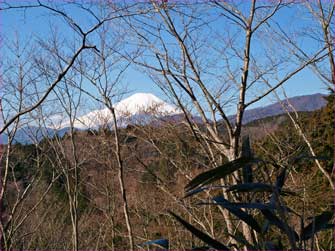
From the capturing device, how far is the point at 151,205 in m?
7.00

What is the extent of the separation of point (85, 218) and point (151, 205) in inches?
57.0

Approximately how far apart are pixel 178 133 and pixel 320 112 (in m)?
4.73

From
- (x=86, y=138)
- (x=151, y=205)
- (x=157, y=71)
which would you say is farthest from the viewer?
(x=151, y=205)

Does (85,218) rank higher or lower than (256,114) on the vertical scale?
lower

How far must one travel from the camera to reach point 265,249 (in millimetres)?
928

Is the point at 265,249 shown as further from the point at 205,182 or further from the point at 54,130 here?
the point at 54,130

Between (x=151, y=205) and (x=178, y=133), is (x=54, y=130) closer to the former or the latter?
(x=178, y=133)

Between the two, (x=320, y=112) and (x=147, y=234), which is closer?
(x=147, y=234)

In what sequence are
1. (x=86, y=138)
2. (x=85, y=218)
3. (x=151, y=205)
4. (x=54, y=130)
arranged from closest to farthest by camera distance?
(x=54, y=130)
(x=86, y=138)
(x=151, y=205)
(x=85, y=218)

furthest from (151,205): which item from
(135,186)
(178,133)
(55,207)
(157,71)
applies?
(157,71)

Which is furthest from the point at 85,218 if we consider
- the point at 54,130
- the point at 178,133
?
the point at 178,133

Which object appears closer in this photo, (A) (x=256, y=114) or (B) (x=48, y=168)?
(A) (x=256, y=114)

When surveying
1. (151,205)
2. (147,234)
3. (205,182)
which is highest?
(205,182)

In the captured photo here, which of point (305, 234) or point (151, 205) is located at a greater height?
point (305, 234)
